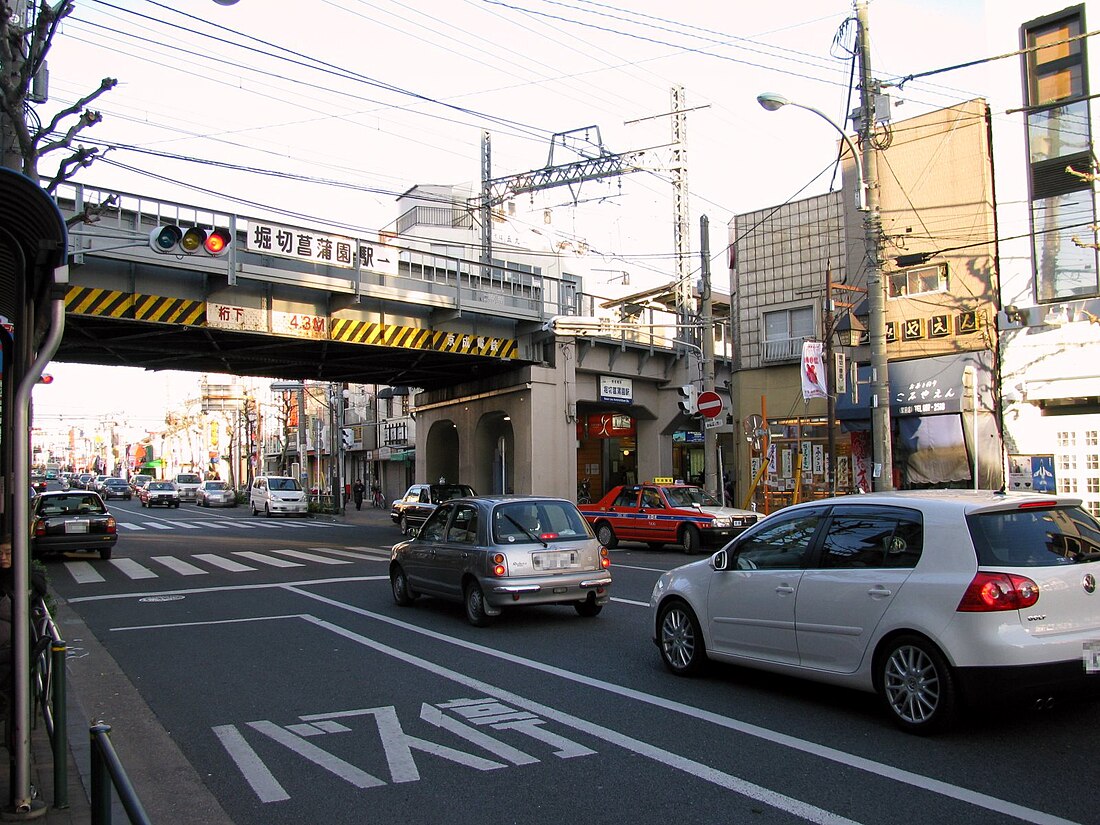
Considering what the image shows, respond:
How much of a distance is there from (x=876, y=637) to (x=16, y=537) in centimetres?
543

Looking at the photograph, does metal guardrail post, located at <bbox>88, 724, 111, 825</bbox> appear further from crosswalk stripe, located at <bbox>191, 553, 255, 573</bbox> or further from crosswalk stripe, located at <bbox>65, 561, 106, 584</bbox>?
crosswalk stripe, located at <bbox>191, 553, 255, 573</bbox>

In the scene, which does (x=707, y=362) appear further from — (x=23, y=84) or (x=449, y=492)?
(x=23, y=84)

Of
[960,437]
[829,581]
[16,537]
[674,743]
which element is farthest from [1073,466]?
[16,537]

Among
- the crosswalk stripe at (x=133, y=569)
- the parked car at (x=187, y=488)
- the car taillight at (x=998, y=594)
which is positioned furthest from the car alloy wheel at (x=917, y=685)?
the parked car at (x=187, y=488)

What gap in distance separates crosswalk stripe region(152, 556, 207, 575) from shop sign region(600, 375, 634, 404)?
1608 centimetres

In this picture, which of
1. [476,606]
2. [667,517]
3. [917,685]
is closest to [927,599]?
[917,685]

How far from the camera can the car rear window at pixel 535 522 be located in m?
10.9

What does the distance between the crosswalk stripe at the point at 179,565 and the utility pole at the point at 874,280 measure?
13.6 m

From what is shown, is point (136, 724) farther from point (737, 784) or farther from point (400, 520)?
point (400, 520)

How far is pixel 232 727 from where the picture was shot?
6.96m

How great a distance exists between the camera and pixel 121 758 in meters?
6.12

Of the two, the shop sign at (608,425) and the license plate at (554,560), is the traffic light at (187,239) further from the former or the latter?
the shop sign at (608,425)

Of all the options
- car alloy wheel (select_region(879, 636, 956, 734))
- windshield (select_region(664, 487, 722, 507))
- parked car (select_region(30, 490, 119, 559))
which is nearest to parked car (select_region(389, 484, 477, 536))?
windshield (select_region(664, 487, 722, 507))

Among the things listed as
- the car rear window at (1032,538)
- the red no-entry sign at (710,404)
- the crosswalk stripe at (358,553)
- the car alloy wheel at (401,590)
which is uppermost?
the red no-entry sign at (710,404)
